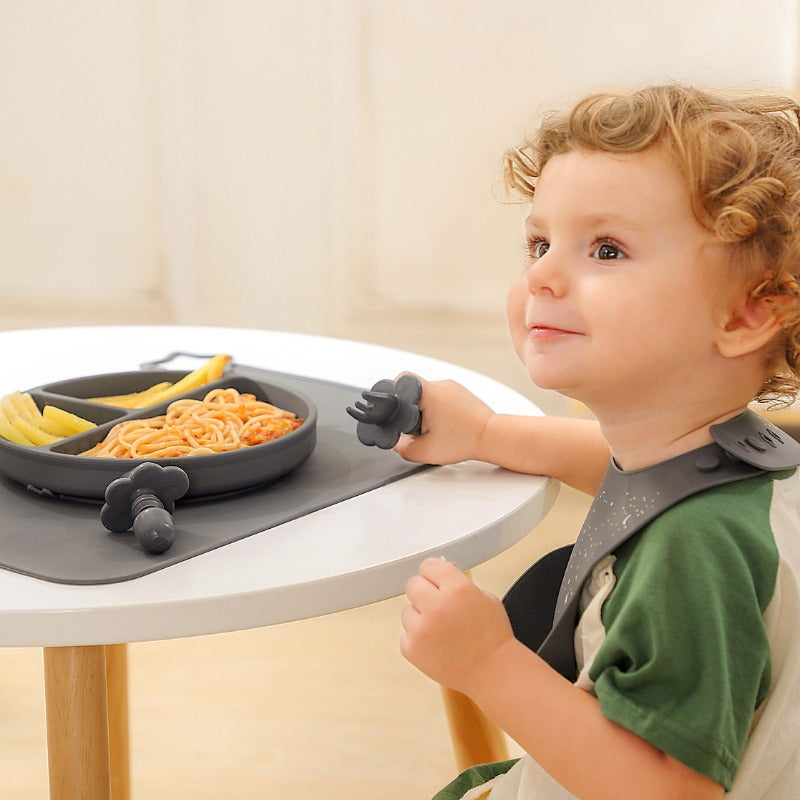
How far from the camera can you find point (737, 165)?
0.80m

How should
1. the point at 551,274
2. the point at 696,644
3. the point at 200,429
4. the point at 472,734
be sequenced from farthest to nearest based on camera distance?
1. the point at 472,734
2. the point at 200,429
3. the point at 551,274
4. the point at 696,644

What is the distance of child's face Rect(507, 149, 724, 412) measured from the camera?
2.63 ft

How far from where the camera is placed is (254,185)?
344 centimetres

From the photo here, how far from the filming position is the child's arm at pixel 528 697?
29.6 inches

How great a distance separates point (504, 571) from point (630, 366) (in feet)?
6.42

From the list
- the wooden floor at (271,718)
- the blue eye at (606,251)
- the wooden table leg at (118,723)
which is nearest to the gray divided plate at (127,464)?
the blue eye at (606,251)

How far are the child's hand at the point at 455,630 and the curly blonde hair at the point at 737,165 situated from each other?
11.3 inches

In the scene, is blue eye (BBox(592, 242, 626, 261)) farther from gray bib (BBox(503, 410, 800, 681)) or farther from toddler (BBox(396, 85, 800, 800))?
gray bib (BBox(503, 410, 800, 681))

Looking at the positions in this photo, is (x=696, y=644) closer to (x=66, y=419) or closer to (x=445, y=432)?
(x=445, y=432)

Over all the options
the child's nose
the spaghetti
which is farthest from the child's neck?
the spaghetti

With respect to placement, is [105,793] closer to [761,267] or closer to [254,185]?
[761,267]

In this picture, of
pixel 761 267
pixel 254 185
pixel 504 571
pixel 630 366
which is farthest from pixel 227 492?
pixel 254 185

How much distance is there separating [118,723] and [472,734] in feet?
1.61

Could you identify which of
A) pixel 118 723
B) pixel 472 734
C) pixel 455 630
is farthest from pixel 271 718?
pixel 455 630
